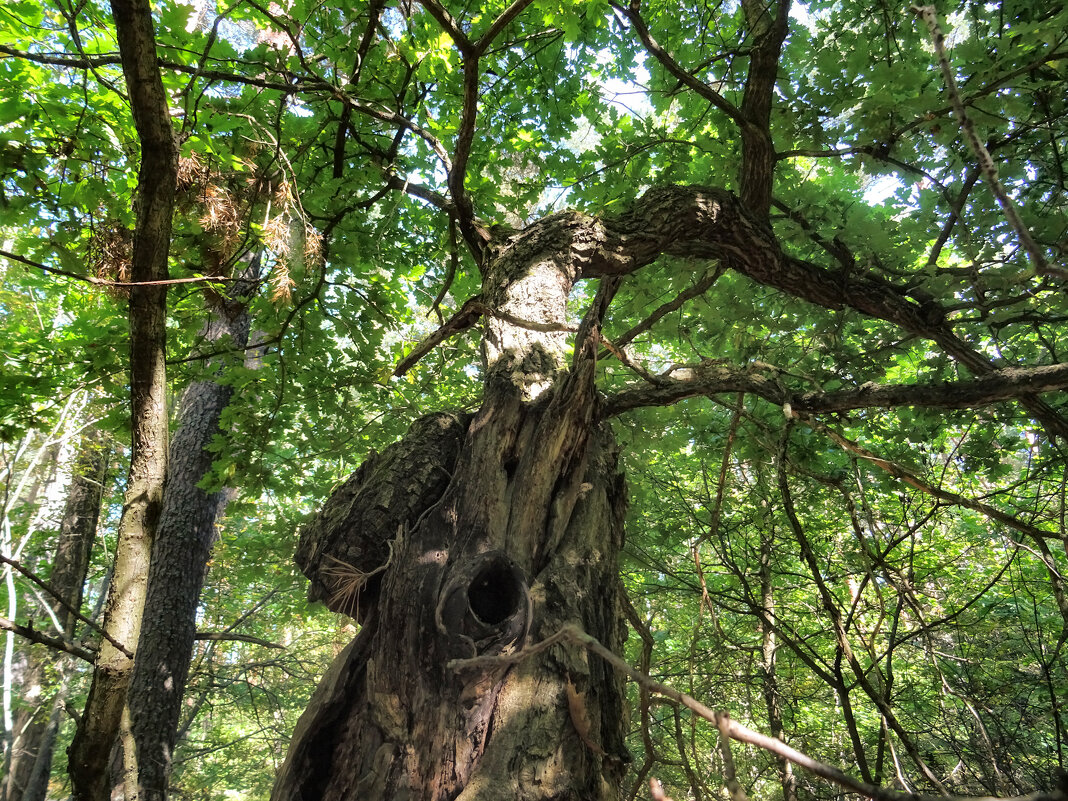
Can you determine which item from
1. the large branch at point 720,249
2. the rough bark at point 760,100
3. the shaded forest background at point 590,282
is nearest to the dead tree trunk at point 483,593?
the shaded forest background at point 590,282

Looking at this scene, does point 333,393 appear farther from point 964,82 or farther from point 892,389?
point 964,82

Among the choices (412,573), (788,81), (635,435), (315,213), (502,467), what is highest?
(788,81)

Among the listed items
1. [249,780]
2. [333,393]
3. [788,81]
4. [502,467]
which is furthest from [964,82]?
[249,780]

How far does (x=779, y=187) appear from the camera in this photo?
390 centimetres

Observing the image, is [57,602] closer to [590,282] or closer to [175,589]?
[175,589]

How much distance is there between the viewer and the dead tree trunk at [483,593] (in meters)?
1.47

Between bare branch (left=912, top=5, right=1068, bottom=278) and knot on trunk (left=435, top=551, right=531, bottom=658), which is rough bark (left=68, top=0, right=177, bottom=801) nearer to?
knot on trunk (left=435, top=551, right=531, bottom=658)

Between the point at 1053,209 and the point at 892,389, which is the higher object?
the point at 1053,209

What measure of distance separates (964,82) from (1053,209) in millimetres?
1190

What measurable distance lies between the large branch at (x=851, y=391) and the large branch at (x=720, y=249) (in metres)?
0.45

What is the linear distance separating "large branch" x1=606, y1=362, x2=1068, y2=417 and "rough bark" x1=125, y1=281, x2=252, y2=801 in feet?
8.68

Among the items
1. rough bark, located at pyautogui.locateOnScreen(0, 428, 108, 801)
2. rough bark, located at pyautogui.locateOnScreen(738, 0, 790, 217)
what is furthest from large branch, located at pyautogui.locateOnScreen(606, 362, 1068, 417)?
rough bark, located at pyautogui.locateOnScreen(0, 428, 108, 801)

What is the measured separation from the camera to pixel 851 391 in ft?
7.34

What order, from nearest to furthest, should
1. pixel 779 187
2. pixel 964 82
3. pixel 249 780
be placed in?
pixel 964 82 → pixel 779 187 → pixel 249 780
